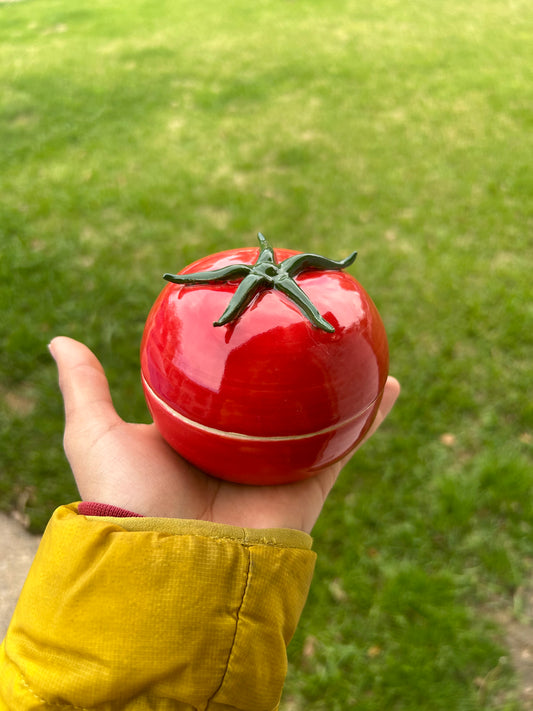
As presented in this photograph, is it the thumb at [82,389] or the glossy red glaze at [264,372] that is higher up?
the glossy red glaze at [264,372]

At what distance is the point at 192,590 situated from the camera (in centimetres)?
152

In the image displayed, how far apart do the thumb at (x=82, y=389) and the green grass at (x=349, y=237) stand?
988 millimetres

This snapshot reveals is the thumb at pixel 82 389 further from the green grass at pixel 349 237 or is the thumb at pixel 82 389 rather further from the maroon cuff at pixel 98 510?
the green grass at pixel 349 237

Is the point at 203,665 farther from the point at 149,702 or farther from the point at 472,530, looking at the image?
the point at 472,530

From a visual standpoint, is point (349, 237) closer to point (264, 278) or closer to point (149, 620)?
point (264, 278)

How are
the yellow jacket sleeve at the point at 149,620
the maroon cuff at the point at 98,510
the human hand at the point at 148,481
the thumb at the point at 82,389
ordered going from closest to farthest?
1. the yellow jacket sleeve at the point at 149,620
2. the maroon cuff at the point at 98,510
3. the human hand at the point at 148,481
4. the thumb at the point at 82,389

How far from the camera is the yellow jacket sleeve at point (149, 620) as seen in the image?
142 centimetres

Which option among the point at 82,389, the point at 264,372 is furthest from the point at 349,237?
the point at 264,372

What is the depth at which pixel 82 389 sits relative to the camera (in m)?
2.19

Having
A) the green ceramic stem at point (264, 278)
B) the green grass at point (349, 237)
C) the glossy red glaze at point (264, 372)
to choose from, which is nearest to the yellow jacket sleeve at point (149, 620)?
the glossy red glaze at point (264, 372)

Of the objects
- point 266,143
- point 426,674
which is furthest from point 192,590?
point 266,143

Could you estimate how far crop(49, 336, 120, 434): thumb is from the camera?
2.11 m

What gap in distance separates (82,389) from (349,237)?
2805mm

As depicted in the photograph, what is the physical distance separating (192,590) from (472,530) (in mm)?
1838
